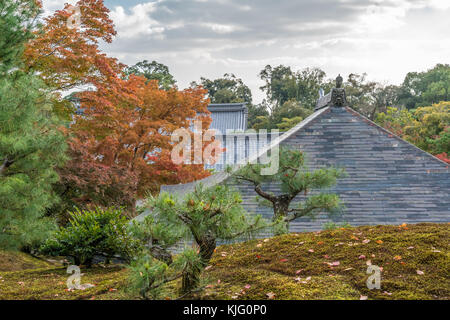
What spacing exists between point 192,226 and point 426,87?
37.1 meters

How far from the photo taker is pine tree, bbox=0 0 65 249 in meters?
5.89

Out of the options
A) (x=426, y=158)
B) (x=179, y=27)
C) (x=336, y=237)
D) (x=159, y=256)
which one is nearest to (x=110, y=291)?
(x=159, y=256)

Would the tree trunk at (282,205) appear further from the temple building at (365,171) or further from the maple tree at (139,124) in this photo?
the maple tree at (139,124)

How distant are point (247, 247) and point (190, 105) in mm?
7822

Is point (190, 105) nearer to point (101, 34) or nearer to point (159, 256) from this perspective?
point (101, 34)

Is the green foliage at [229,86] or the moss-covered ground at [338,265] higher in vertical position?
the green foliage at [229,86]

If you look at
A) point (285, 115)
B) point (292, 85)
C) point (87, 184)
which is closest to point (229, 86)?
point (292, 85)

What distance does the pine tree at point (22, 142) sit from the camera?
232 inches

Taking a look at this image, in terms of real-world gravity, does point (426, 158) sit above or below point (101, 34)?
below

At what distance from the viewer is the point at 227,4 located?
16094 millimetres

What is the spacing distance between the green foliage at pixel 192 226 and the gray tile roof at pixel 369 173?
4309 mm

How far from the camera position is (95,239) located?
6652mm

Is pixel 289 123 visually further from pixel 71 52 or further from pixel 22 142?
pixel 22 142

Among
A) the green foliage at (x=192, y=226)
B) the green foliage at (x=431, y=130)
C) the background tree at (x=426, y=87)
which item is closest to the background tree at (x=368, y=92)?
the background tree at (x=426, y=87)
